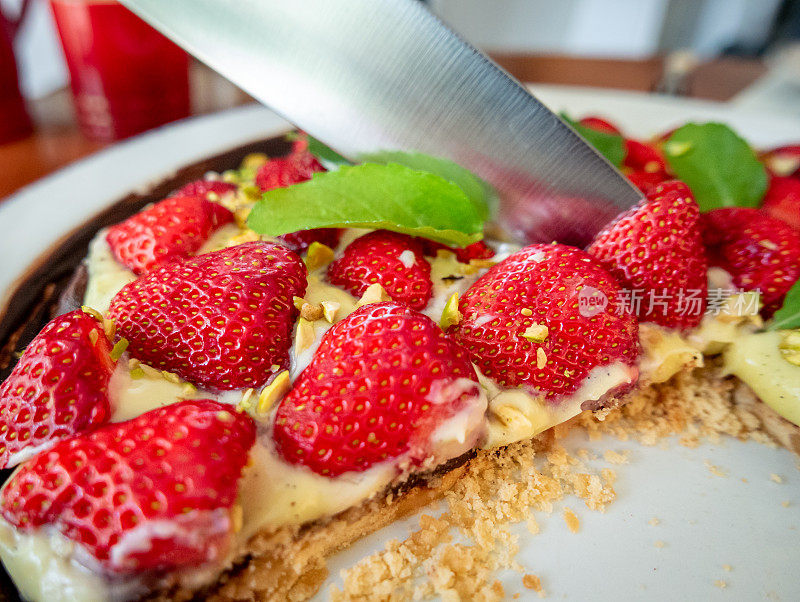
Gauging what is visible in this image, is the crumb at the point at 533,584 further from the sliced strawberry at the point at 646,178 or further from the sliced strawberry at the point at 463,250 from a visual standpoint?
the sliced strawberry at the point at 646,178

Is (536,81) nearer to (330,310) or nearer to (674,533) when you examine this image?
(330,310)

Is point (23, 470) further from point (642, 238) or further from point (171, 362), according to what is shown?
point (642, 238)

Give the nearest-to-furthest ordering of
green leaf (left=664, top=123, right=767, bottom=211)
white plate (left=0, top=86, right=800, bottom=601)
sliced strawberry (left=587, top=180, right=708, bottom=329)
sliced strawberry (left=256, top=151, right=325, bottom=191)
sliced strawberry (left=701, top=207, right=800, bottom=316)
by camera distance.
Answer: white plate (left=0, top=86, right=800, bottom=601)
sliced strawberry (left=587, top=180, right=708, bottom=329)
sliced strawberry (left=701, top=207, right=800, bottom=316)
sliced strawberry (left=256, top=151, right=325, bottom=191)
green leaf (left=664, top=123, right=767, bottom=211)

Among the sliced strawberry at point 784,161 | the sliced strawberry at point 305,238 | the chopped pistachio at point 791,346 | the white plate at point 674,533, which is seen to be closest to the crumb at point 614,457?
the white plate at point 674,533

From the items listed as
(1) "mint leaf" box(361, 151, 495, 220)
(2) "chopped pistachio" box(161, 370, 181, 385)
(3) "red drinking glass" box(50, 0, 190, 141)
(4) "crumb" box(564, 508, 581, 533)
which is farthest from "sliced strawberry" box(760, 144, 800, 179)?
(3) "red drinking glass" box(50, 0, 190, 141)

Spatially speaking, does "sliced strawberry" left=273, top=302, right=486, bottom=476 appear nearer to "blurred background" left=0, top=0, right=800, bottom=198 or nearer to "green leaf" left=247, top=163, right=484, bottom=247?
"green leaf" left=247, top=163, right=484, bottom=247

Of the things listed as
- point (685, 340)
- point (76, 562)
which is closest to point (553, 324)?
point (685, 340)
